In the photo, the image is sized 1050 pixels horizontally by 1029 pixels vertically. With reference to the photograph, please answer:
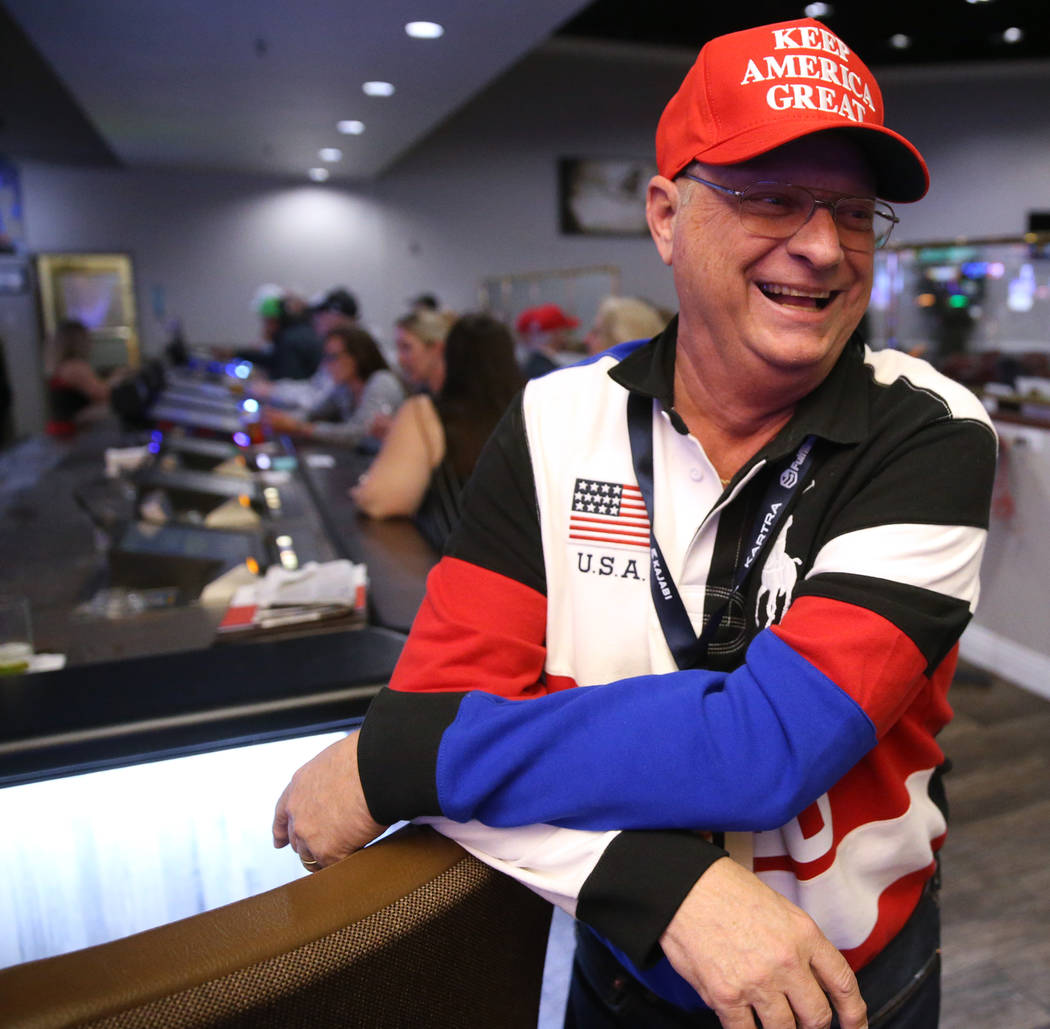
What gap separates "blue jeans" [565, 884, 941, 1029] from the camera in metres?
0.86

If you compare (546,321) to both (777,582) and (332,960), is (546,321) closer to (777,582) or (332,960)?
(777,582)

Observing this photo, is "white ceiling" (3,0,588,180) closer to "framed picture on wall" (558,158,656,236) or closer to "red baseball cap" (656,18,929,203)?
"framed picture on wall" (558,158,656,236)

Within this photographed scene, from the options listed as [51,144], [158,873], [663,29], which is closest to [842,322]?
[158,873]

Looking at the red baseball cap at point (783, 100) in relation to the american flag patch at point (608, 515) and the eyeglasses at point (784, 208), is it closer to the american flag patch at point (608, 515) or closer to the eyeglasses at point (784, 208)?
the eyeglasses at point (784, 208)

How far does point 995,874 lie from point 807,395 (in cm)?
200

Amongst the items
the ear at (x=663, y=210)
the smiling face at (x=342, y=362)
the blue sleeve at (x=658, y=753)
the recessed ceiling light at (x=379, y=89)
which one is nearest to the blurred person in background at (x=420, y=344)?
the smiling face at (x=342, y=362)

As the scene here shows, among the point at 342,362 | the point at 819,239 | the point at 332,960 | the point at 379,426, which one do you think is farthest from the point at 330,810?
the point at 342,362

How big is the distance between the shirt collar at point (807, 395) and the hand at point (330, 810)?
1.42 ft

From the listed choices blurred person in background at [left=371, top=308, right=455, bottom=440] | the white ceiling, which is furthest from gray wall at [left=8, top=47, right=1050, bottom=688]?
blurred person in background at [left=371, top=308, right=455, bottom=440]

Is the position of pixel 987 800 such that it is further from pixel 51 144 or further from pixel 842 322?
pixel 51 144

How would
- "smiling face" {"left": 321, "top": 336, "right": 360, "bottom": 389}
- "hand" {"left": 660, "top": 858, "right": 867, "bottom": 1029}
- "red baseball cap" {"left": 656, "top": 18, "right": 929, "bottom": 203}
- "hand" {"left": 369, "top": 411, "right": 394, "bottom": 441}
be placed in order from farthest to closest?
1. "smiling face" {"left": 321, "top": 336, "right": 360, "bottom": 389}
2. "hand" {"left": 369, "top": 411, "right": 394, "bottom": 441}
3. "red baseball cap" {"left": 656, "top": 18, "right": 929, "bottom": 203}
4. "hand" {"left": 660, "top": 858, "right": 867, "bottom": 1029}

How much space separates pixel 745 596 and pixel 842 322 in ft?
0.87

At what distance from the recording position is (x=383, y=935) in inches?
25.1

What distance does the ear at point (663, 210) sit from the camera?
867mm
